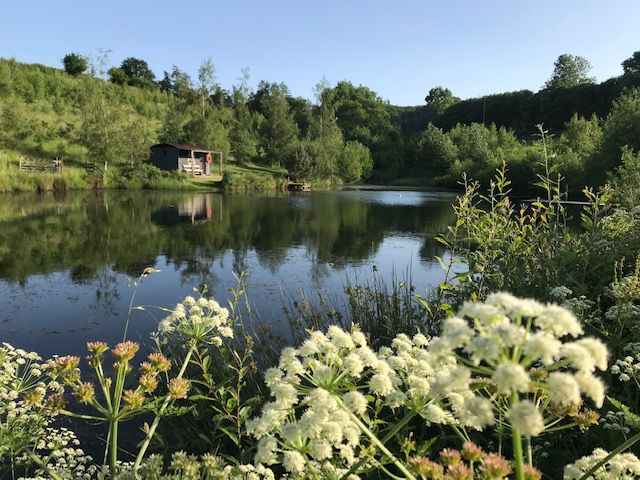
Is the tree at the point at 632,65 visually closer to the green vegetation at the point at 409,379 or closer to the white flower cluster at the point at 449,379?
the green vegetation at the point at 409,379

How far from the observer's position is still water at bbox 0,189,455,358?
7.61 metres

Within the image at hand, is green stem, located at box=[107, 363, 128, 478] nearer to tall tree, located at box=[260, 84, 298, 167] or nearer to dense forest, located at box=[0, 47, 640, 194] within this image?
dense forest, located at box=[0, 47, 640, 194]

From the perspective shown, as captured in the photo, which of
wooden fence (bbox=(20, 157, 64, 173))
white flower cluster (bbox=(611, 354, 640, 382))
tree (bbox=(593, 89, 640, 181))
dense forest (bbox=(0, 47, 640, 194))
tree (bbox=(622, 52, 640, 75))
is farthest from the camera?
tree (bbox=(622, 52, 640, 75))

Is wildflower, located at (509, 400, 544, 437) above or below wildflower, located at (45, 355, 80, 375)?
above

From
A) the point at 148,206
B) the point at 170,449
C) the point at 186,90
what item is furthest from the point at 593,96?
the point at 170,449

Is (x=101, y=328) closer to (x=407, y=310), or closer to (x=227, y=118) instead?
(x=407, y=310)

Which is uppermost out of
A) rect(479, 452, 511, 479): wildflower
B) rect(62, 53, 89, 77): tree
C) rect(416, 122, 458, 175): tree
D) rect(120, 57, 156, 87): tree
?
rect(120, 57, 156, 87): tree

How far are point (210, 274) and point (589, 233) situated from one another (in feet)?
27.3

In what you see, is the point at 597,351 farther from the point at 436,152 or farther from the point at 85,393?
the point at 436,152

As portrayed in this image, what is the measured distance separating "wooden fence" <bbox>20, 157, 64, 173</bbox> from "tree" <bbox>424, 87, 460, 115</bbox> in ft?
302

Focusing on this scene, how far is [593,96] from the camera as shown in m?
73.1

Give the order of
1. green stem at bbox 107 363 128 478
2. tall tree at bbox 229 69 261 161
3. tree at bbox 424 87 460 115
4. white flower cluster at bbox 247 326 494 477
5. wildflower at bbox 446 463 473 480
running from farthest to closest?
tree at bbox 424 87 460 115, tall tree at bbox 229 69 261 161, green stem at bbox 107 363 128 478, white flower cluster at bbox 247 326 494 477, wildflower at bbox 446 463 473 480

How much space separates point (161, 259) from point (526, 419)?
1244cm

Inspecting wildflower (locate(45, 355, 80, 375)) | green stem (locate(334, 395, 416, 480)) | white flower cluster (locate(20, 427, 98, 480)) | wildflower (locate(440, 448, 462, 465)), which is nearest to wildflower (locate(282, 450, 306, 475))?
green stem (locate(334, 395, 416, 480))
